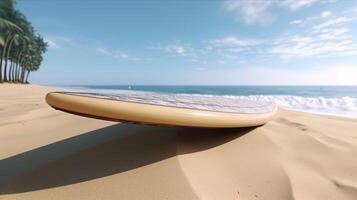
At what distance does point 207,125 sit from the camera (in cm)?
169

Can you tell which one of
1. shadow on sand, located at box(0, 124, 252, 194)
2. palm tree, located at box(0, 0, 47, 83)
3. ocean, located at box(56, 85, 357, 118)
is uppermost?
palm tree, located at box(0, 0, 47, 83)

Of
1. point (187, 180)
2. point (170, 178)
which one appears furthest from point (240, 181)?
point (170, 178)

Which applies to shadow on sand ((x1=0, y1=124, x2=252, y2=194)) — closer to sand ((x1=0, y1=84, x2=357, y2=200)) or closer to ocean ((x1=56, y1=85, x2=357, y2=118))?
sand ((x1=0, y1=84, x2=357, y2=200))

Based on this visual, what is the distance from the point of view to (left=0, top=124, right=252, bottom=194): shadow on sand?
1.54m

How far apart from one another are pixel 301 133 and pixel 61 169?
2655mm

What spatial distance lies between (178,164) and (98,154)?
0.77m

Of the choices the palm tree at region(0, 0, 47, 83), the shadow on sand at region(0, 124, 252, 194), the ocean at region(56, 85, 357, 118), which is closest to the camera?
the shadow on sand at region(0, 124, 252, 194)

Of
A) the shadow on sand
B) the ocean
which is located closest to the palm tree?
the ocean

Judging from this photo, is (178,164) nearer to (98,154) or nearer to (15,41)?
(98,154)

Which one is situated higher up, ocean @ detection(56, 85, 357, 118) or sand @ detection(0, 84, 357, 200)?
ocean @ detection(56, 85, 357, 118)

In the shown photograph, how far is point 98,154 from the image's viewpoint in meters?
1.90

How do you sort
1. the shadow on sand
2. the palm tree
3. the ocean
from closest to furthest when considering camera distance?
the shadow on sand < the ocean < the palm tree

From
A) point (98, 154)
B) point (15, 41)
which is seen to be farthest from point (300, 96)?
point (15, 41)

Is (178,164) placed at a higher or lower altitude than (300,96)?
lower
